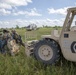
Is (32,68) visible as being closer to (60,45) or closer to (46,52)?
(46,52)

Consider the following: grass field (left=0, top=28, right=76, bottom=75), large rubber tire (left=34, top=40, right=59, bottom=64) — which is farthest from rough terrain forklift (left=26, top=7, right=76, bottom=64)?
grass field (left=0, top=28, right=76, bottom=75)

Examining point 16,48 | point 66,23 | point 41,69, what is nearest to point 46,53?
point 41,69

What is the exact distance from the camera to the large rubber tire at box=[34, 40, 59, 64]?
6.88 meters

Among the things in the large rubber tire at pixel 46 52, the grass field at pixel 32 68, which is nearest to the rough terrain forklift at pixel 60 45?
the large rubber tire at pixel 46 52

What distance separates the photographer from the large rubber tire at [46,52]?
6883mm

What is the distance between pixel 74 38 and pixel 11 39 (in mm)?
3303

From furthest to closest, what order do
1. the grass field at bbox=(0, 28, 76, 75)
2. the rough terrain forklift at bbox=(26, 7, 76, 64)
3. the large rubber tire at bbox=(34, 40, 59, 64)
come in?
1. the large rubber tire at bbox=(34, 40, 59, 64)
2. the rough terrain forklift at bbox=(26, 7, 76, 64)
3. the grass field at bbox=(0, 28, 76, 75)

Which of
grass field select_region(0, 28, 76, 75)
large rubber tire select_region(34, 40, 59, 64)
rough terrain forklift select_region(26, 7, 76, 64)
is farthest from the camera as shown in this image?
large rubber tire select_region(34, 40, 59, 64)

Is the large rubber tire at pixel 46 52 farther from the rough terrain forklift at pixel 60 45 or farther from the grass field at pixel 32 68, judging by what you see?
the grass field at pixel 32 68

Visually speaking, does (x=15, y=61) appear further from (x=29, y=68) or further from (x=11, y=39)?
(x=11, y=39)

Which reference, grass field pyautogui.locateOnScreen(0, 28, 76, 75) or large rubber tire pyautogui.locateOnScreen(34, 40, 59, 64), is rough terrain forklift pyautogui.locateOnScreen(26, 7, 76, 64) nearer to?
large rubber tire pyautogui.locateOnScreen(34, 40, 59, 64)

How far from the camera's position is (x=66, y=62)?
7.06m

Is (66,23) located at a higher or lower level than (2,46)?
higher

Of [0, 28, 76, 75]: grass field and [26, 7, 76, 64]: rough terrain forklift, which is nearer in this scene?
[0, 28, 76, 75]: grass field
